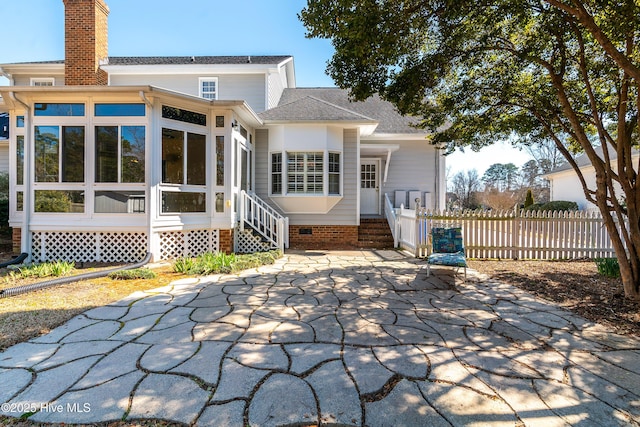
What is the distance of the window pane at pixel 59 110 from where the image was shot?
6949 mm

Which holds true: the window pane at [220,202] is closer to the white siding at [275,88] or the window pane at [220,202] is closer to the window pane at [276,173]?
the window pane at [276,173]

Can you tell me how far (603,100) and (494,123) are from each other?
1.95 meters

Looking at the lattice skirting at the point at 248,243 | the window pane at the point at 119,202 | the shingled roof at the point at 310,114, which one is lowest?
the lattice skirting at the point at 248,243

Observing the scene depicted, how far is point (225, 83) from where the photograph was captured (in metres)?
12.4

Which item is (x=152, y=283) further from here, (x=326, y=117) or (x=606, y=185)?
(x=606, y=185)

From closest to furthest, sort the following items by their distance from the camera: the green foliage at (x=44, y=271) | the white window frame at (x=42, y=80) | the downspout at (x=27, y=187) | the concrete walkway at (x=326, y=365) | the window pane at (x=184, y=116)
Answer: the concrete walkway at (x=326, y=365), the green foliage at (x=44, y=271), the downspout at (x=27, y=187), the window pane at (x=184, y=116), the white window frame at (x=42, y=80)

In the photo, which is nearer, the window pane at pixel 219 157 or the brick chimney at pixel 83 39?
the window pane at pixel 219 157

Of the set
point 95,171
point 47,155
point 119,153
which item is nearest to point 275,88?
point 119,153

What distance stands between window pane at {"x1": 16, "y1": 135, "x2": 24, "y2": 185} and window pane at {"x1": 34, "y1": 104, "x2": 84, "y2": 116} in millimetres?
1053

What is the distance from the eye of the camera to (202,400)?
2.12 meters

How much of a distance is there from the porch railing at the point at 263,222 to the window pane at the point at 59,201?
3.84 metres

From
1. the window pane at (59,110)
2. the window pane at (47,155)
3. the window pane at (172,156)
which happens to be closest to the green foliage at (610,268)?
the window pane at (172,156)

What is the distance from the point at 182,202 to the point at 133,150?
1612 millimetres

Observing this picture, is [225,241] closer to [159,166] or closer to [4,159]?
[159,166]
